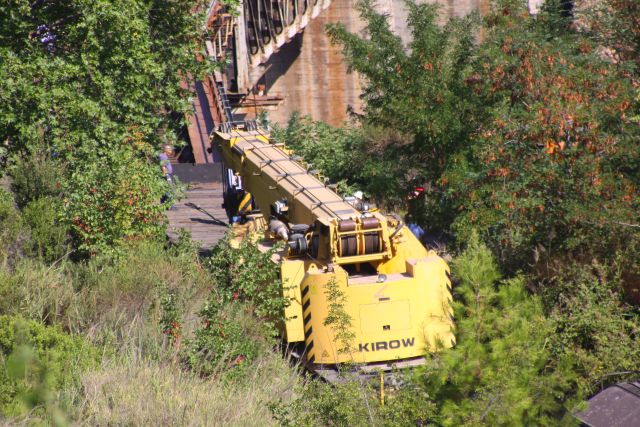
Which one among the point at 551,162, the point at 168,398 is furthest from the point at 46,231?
the point at 551,162

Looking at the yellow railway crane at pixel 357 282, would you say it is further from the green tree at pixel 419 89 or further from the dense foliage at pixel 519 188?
the green tree at pixel 419 89

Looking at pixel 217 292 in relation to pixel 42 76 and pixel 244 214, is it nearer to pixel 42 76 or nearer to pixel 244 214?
pixel 244 214

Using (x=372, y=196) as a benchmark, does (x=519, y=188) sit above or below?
above

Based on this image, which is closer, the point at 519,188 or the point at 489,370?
the point at 489,370

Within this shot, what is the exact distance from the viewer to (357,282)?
10.5 meters

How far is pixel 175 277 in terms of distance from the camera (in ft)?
38.5

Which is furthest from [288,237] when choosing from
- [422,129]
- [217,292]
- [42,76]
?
[42,76]

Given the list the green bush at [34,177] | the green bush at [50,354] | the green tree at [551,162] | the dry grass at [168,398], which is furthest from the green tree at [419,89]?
the green bush at [50,354]

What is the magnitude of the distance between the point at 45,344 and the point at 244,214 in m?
7.19

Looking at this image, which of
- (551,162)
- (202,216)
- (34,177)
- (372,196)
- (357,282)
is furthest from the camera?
(202,216)

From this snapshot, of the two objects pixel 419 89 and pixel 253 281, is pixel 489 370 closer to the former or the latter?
pixel 253 281

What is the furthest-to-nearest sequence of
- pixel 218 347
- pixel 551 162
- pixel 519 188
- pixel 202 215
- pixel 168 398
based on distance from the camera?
pixel 202 215
pixel 519 188
pixel 551 162
pixel 218 347
pixel 168 398

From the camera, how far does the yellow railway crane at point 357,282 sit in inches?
405

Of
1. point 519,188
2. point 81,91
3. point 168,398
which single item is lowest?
point 519,188
